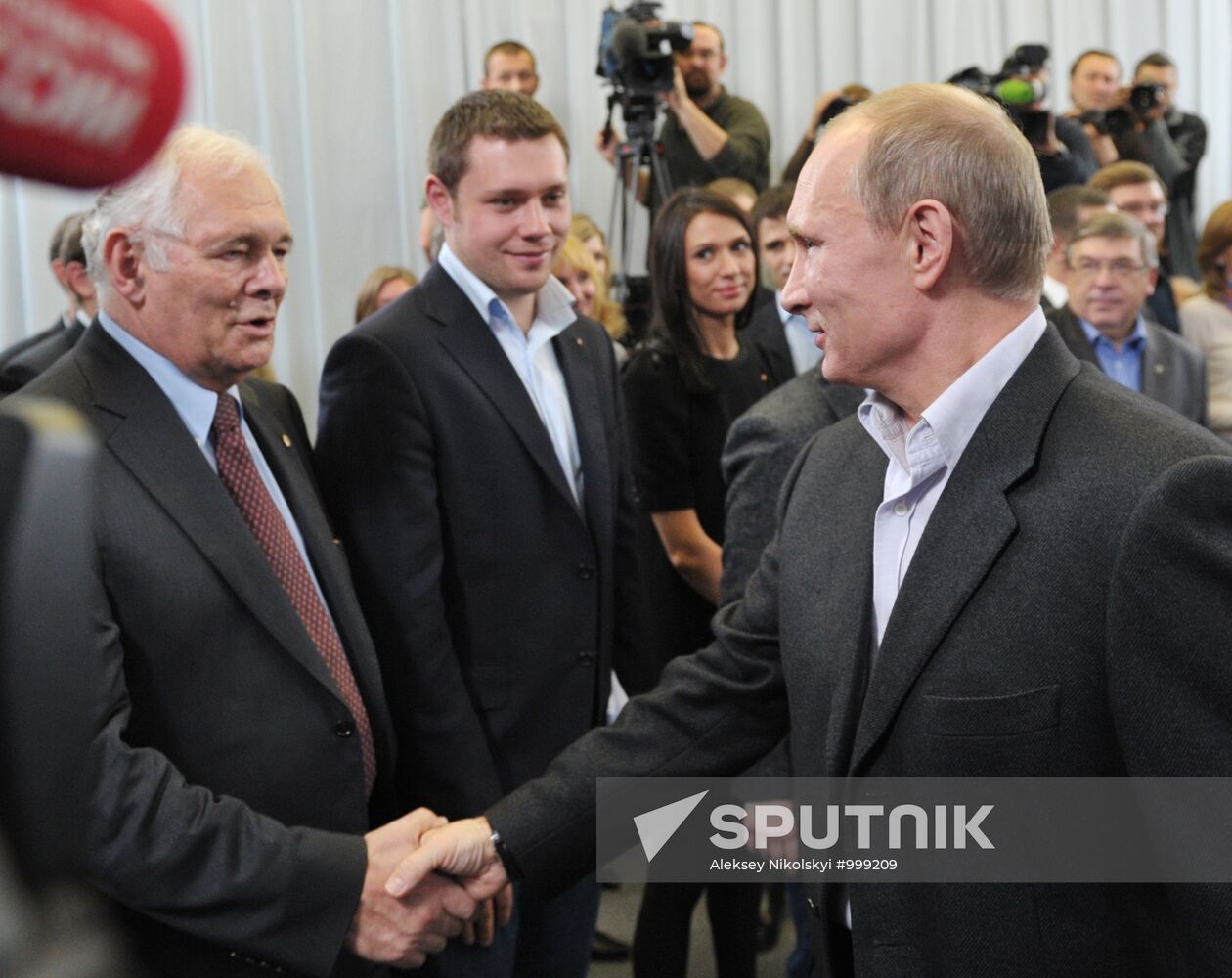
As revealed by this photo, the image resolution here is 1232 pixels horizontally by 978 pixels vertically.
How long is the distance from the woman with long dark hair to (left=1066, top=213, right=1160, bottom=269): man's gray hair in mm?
1013

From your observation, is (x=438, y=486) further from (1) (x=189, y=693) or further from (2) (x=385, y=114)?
(2) (x=385, y=114)

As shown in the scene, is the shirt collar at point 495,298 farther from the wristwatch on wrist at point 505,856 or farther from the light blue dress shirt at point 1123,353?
the light blue dress shirt at point 1123,353

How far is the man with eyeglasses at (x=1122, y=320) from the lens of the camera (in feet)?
12.0

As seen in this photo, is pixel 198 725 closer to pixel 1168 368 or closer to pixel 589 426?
pixel 589 426

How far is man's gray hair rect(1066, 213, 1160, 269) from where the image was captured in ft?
12.1

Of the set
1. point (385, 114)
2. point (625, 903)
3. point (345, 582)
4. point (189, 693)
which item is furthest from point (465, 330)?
point (385, 114)

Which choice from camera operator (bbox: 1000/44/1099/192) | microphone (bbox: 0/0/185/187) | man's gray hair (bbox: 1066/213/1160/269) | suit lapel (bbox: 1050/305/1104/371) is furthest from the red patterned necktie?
camera operator (bbox: 1000/44/1099/192)

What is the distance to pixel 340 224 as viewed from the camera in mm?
5316

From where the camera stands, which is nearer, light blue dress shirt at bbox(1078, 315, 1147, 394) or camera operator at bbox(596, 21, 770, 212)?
light blue dress shirt at bbox(1078, 315, 1147, 394)

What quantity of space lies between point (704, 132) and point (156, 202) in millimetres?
3335

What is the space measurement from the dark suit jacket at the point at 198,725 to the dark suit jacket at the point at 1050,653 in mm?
625
